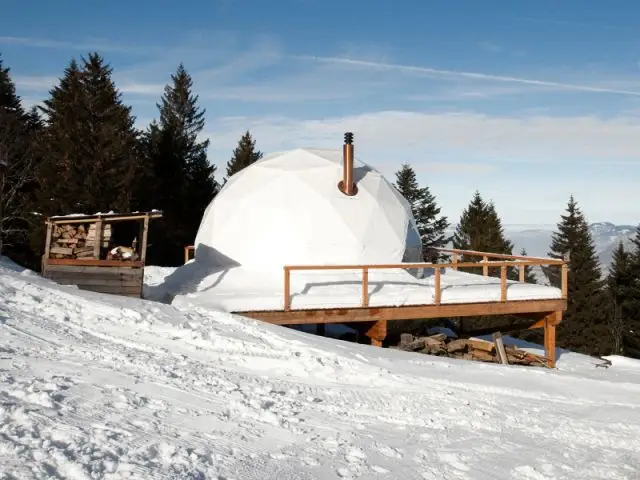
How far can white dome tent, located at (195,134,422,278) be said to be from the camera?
12875 mm

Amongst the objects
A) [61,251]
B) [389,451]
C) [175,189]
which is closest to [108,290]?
[61,251]

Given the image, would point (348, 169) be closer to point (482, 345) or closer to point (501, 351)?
point (482, 345)

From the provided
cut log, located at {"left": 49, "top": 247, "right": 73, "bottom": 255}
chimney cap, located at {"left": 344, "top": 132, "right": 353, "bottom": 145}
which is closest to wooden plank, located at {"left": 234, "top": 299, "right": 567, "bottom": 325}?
cut log, located at {"left": 49, "top": 247, "right": 73, "bottom": 255}

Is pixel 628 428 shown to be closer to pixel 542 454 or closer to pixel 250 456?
pixel 542 454

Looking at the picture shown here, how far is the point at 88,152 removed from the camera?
25.2 m

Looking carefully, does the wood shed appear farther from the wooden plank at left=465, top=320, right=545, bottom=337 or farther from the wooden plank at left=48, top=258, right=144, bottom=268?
the wooden plank at left=465, top=320, right=545, bottom=337

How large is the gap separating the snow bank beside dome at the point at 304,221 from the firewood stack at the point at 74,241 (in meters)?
3.60

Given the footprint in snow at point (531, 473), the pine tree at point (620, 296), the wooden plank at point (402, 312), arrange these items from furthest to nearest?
the pine tree at point (620, 296) → the wooden plank at point (402, 312) → the footprint in snow at point (531, 473)

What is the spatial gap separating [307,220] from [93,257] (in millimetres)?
4968

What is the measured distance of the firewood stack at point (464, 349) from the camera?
12267mm

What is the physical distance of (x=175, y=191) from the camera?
31156 mm

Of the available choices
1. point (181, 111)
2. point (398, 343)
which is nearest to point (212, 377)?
point (398, 343)

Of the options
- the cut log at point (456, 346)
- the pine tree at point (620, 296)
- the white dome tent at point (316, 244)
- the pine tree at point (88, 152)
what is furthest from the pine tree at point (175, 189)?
the pine tree at point (620, 296)

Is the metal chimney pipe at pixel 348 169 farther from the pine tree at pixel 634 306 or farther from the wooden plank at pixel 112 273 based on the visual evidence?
the pine tree at pixel 634 306
